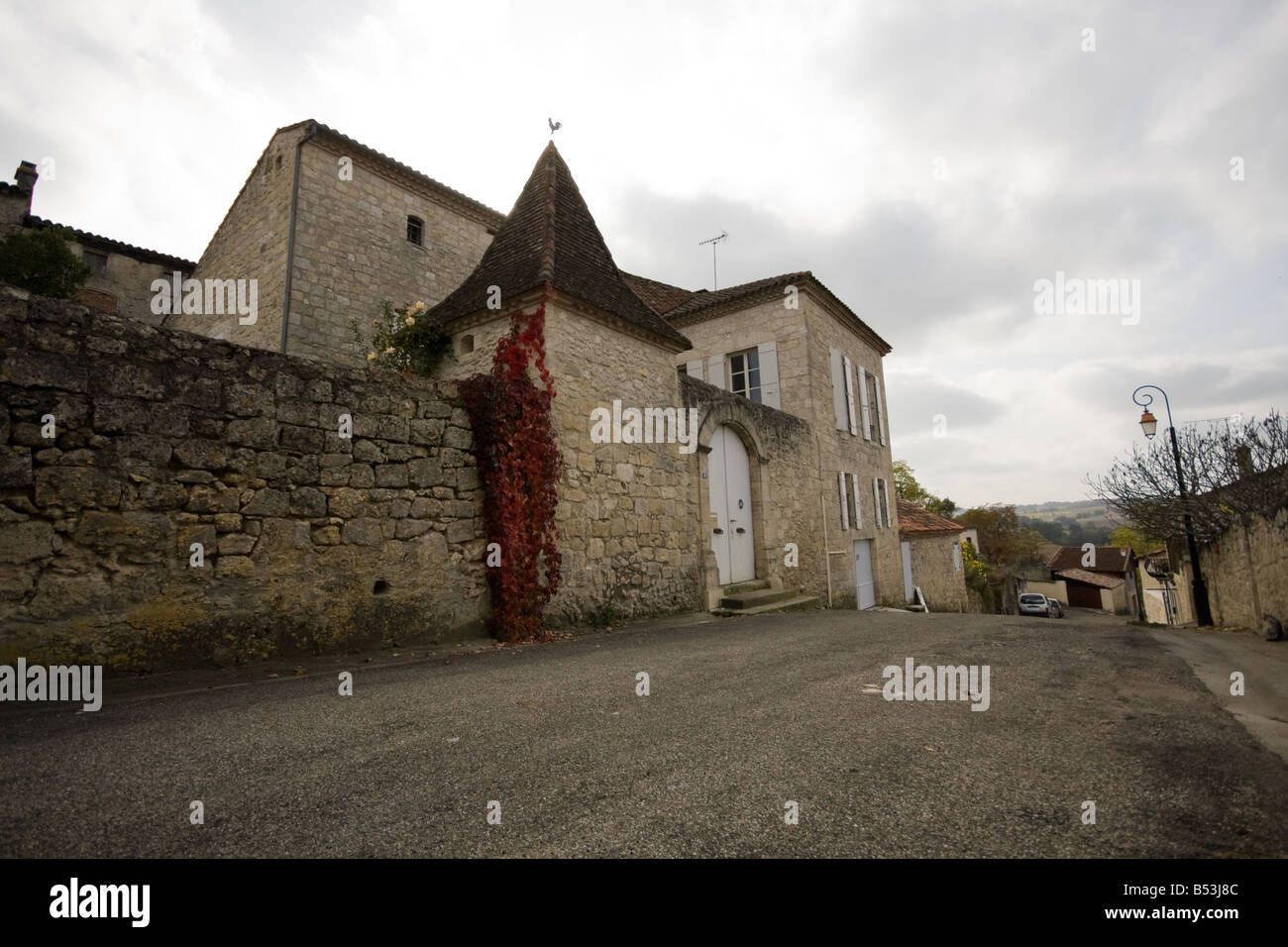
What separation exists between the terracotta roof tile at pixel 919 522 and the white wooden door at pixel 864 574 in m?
4.20

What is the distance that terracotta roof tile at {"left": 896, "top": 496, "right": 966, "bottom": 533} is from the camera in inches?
733

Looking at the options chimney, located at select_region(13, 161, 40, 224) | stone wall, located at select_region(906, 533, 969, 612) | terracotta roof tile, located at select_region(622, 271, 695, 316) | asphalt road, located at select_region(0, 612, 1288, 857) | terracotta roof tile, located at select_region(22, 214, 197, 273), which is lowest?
stone wall, located at select_region(906, 533, 969, 612)

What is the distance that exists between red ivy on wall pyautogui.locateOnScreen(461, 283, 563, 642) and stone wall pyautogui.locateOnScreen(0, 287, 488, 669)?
0.45 metres

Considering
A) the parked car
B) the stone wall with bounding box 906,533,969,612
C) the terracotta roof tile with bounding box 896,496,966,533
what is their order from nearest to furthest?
the terracotta roof tile with bounding box 896,496,966,533 → the stone wall with bounding box 906,533,969,612 → the parked car

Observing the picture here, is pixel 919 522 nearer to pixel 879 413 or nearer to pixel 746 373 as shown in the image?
pixel 879 413

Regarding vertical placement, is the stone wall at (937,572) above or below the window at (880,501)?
below

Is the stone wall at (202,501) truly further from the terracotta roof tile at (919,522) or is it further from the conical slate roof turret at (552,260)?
the terracotta roof tile at (919,522)

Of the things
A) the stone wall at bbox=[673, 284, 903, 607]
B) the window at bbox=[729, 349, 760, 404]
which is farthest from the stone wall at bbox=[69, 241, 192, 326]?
the window at bbox=[729, 349, 760, 404]

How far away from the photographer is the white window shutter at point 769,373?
43.4 feet

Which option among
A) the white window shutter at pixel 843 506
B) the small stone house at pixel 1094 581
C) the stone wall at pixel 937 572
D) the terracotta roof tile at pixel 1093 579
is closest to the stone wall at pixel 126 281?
the white window shutter at pixel 843 506

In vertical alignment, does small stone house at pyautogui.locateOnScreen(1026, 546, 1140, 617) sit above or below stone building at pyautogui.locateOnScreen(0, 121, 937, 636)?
below

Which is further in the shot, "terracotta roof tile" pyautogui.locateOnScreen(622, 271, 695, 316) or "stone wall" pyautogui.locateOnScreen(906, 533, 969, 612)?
"stone wall" pyautogui.locateOnScreen(906, 533, 969, 612)

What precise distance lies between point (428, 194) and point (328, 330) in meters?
4.09

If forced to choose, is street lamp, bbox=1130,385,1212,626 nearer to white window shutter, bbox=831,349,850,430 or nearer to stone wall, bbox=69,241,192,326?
white window shutter, bbox=831,349,850,430
